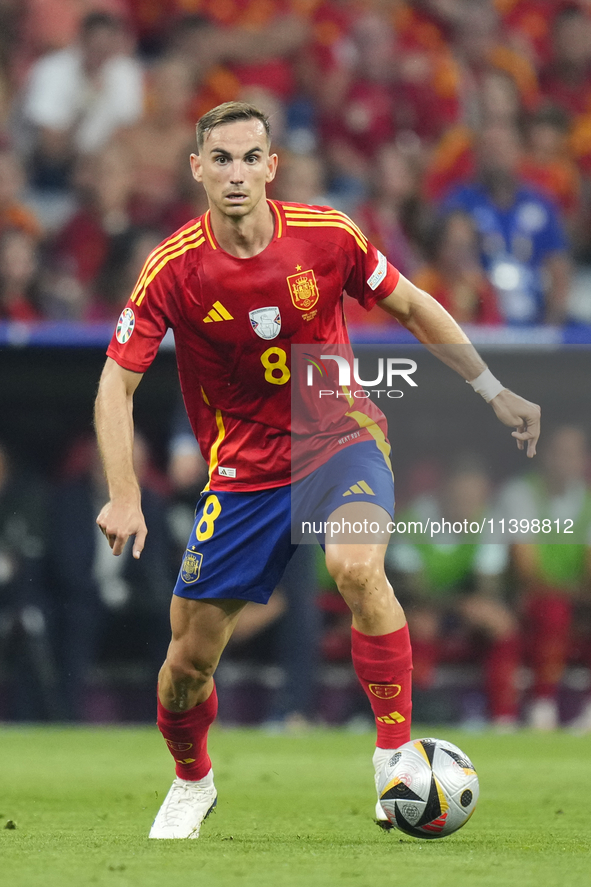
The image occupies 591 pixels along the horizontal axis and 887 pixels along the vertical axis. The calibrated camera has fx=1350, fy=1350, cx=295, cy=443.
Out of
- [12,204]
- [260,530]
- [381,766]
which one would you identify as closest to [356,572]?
[260,530]

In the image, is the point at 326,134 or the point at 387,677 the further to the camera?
the point at 326,134

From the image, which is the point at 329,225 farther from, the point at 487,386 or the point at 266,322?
the point at 487,386

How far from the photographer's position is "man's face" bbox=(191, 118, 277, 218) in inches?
179

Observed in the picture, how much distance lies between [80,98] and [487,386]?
651cm

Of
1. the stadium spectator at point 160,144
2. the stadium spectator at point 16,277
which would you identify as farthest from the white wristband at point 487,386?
the stadium spectator at point 160,144

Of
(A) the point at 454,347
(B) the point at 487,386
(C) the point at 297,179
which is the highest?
(C) the point at 297,179

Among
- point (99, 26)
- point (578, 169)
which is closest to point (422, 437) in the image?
point (578, 169)

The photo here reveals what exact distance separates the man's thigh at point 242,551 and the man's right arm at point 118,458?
0.41m

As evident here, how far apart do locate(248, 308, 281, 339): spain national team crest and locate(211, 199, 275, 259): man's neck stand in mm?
200

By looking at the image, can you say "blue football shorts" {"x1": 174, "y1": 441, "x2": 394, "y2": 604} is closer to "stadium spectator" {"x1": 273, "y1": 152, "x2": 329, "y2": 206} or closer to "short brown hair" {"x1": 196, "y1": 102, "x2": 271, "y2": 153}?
"short brown hair" {"x1": 196, "y1": 102, "x2": 271, "y2": 153}

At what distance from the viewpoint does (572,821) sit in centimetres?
504

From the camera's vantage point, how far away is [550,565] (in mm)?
9203

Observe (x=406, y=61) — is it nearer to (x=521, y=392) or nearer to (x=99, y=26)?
(x=99, y=26)

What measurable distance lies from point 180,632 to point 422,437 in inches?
196
